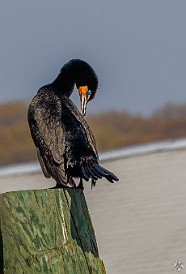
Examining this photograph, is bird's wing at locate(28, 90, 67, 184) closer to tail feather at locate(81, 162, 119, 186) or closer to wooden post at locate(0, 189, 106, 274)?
tail feather at locate(81, 162, 119, 186)

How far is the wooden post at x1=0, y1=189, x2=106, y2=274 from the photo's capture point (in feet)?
8.45

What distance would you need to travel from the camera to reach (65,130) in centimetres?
538

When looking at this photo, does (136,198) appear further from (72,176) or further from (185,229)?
(72,176)

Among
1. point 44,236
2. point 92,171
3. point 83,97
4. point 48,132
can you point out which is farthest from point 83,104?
point 44,236

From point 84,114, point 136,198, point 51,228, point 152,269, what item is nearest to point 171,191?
point 136,198

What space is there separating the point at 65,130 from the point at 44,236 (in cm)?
275

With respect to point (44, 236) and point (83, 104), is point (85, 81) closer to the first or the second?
point (83, 104)

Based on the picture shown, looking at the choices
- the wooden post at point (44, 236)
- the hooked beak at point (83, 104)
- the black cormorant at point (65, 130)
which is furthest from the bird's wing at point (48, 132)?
the wooden post at point (44, 236)

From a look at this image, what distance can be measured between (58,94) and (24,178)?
5.94 metres

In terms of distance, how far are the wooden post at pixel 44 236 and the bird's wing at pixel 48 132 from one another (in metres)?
2.52

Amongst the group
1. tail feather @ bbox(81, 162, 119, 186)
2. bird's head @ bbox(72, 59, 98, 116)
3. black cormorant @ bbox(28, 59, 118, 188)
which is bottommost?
tail feather @ bbox(81, 162, 119, 186)

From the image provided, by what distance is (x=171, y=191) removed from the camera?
1097cm

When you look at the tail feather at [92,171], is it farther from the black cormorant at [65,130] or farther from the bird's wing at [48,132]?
the bird's wing at [48,132]

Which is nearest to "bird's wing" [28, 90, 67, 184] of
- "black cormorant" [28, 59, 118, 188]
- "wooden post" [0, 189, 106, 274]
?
"black cormorant" [28, 59, 118, 188]
